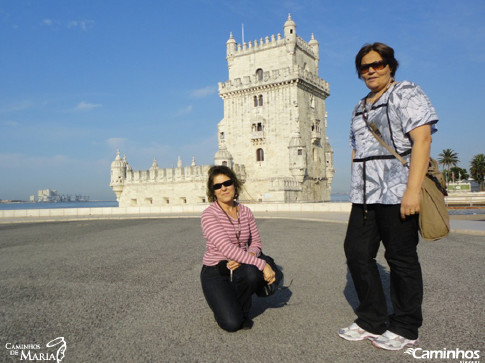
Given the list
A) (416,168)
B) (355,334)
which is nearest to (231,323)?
(355,334)

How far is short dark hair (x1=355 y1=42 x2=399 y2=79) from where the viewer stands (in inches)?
125

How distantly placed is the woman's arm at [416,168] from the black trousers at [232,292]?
143cm

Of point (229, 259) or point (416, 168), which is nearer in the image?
point (416, 168)

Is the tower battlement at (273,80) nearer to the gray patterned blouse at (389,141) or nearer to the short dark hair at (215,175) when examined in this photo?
the short dark hair at (215,175)

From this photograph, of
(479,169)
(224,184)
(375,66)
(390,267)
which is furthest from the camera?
(479,169)

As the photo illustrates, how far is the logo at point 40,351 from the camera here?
2881mm

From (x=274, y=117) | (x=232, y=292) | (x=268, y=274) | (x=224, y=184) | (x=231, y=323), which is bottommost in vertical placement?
(x=231, y=323)

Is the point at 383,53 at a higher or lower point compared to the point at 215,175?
higher

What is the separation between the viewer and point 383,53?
3.17 metres

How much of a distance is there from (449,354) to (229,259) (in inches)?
76.2

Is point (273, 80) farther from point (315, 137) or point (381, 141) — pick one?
point (381, 141)

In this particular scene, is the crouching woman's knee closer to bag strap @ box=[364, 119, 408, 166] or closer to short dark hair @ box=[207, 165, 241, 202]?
short dark hair @ box=[207, 165, 241, 202]

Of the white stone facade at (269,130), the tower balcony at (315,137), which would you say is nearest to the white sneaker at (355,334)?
the white stone facade at (269,130)

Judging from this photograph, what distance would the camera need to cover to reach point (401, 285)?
3.00 meters
